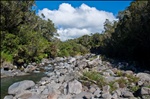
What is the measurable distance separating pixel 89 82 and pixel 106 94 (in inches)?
87.2

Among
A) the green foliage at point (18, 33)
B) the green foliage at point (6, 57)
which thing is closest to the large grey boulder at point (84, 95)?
the green foliage at point (6, 57)

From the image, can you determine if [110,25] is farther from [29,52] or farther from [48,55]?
[29,52]

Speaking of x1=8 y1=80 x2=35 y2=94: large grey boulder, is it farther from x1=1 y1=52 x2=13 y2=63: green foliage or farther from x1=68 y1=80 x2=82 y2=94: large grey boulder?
x1=1 y1=52 x2=13 y2=63: green foliage

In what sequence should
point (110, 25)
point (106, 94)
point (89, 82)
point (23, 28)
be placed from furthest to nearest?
point (110, 25), point (23, 28), point (89, 82), point (106, 94)

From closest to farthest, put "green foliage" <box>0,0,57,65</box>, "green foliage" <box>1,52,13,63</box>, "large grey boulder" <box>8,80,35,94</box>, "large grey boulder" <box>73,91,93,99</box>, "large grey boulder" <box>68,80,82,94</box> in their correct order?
"large grey boulder" <box>73,91,93,99</box>, "large grey boulder" <box>68,80,82,94</box>, "large grey boulder" <box>8,80,35,94</box>, "green foliage" <box>1,52,13,63</box>, "green foliage" <box>0,0,57,65</box>

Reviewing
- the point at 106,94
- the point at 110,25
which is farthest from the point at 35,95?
the point at 110,25

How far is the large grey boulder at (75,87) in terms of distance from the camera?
34.5 ft

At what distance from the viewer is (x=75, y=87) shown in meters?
10.7

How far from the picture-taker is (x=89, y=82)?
444 inches

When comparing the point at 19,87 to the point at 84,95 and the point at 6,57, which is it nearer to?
the point at 84,95

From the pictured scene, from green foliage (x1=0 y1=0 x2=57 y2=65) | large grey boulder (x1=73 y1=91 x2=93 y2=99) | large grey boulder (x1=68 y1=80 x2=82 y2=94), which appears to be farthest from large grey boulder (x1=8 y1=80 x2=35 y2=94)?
green foliage (x1=0 y1=0 x2=57 y2=65)

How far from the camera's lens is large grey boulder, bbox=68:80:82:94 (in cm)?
1053

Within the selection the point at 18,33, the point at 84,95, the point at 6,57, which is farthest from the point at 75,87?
the point at 18,33

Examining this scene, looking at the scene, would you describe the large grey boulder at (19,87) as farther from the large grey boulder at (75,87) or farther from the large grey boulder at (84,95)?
the large grey boulder at (84,95)
